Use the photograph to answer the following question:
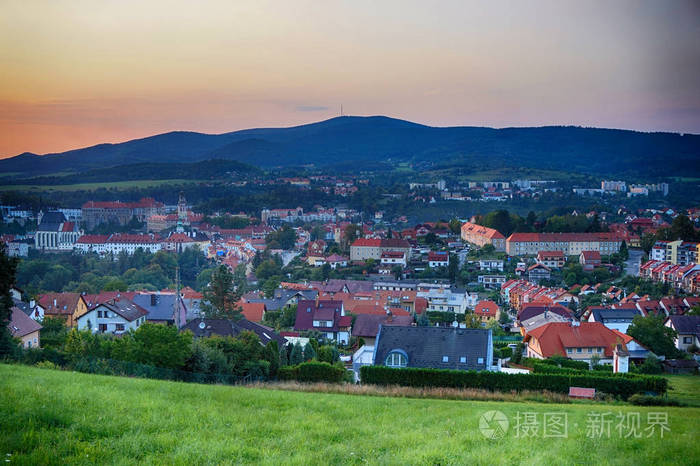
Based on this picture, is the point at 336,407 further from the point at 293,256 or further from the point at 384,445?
the point at 293,256

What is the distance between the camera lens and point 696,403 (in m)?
11.9

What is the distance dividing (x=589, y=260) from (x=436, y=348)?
35.8 meters

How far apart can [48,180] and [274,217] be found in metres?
33.2

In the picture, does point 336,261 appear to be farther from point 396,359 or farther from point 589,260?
point 396,359

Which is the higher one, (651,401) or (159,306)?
(651,401)

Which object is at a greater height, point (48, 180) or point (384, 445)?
point (48, 180)

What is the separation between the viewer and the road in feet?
145

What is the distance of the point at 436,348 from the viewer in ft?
50.3

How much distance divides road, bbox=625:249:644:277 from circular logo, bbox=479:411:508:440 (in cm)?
3914

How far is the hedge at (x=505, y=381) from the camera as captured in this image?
500 inches

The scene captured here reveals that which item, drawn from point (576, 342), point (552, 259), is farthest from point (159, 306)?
point (552, 259)

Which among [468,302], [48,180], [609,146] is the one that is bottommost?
[468,302]

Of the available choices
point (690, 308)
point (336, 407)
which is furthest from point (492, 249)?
point (336, 407)

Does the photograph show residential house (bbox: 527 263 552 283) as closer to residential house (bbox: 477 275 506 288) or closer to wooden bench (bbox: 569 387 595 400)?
residential house (bbox: 477 275 506 288)
